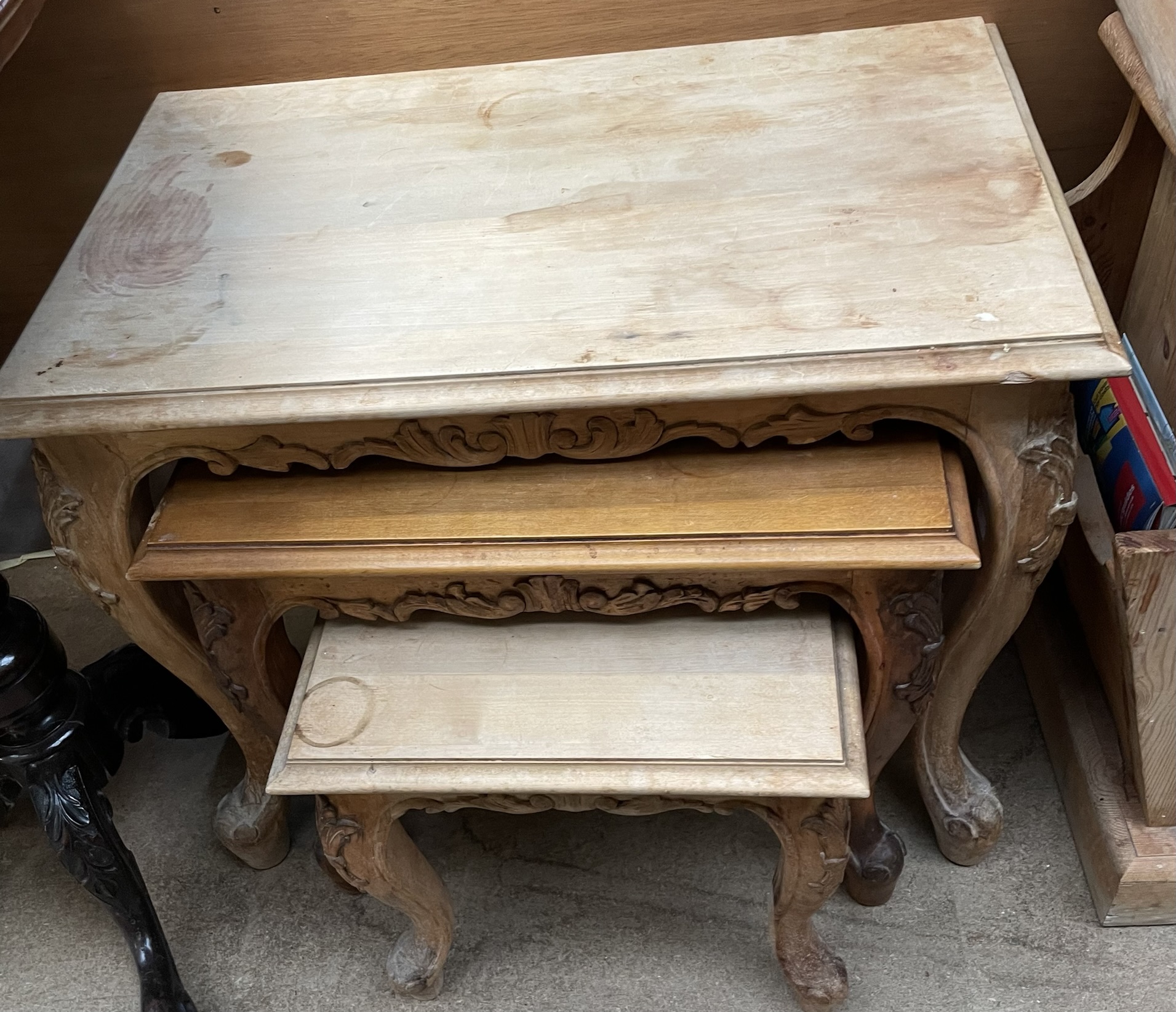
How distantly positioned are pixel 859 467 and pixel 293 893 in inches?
30.0

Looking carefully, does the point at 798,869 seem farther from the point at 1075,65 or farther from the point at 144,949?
the point at 1075,65

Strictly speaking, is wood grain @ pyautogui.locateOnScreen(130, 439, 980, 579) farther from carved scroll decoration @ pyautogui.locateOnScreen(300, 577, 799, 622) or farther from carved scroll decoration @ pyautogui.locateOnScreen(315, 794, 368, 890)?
carved scroll decoration @ pyautogui.locateOnScreen(315, 794, 368, 890)

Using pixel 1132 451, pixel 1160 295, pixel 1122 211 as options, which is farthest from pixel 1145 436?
pixel 1122 211

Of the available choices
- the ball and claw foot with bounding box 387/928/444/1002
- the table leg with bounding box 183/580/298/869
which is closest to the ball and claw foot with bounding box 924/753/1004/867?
the ball and claw foot with bounding box 387/928/444/1002

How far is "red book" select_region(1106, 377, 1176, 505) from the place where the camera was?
34.6 inches

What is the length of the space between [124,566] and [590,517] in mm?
389

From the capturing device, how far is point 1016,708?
1171 millimetres

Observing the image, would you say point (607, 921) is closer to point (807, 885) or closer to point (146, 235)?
point (807, 885)

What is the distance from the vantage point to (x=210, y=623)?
874 mm

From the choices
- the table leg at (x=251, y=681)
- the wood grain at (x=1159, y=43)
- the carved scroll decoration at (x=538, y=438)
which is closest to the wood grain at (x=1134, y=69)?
the wood grain at (x=1159, y=43)

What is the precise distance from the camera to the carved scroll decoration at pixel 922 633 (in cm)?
79

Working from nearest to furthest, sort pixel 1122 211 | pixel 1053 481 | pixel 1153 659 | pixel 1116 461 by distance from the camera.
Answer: pixel 1053 481, pixel 1153 659, pixel 1116 461, pixel 1122 211

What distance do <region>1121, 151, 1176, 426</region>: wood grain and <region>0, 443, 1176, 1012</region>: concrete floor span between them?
38 centimetres

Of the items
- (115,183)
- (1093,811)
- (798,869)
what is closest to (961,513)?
(798,869)
